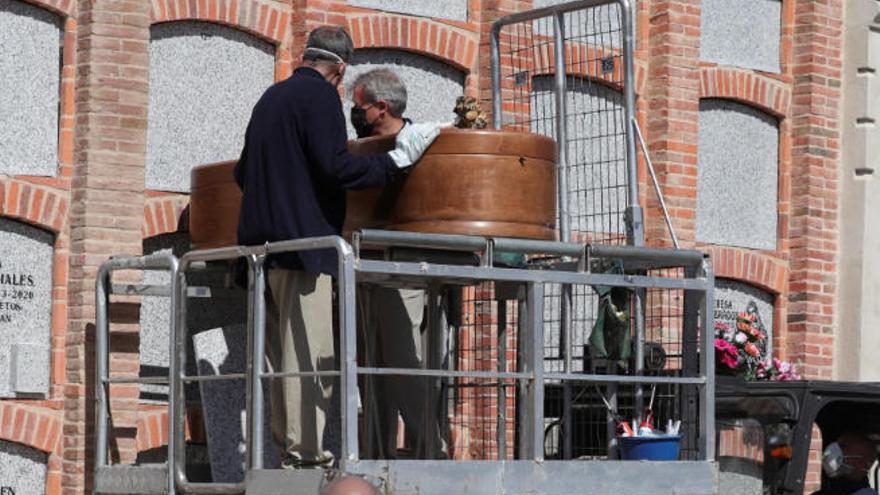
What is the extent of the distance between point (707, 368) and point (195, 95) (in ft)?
12.9

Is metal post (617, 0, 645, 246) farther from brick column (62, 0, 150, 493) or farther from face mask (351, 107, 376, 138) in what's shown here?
brick column (62, 0, 150, 493)

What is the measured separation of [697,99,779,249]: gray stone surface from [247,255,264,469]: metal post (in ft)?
21.1

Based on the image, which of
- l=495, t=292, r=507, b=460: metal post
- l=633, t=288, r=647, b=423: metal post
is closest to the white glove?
l=495, t=292, r=507, b=460: metal post

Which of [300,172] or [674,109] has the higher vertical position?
[674,109]

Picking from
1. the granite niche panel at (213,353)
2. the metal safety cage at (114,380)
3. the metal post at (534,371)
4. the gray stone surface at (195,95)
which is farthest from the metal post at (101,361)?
the metal post at (534,371)

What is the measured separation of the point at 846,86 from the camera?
15.0 m

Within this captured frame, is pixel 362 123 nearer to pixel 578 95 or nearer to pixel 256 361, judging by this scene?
pixel 256 361

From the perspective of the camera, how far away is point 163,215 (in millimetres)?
11422

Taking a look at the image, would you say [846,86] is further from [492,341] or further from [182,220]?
[182,220]

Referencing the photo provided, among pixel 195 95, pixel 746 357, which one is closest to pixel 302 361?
pixel 195 95

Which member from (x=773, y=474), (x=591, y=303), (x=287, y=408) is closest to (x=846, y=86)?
(x=591, y=303)

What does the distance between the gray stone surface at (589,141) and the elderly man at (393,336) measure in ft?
7.19

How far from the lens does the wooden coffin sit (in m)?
8.94

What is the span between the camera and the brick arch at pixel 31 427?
35.9ft
